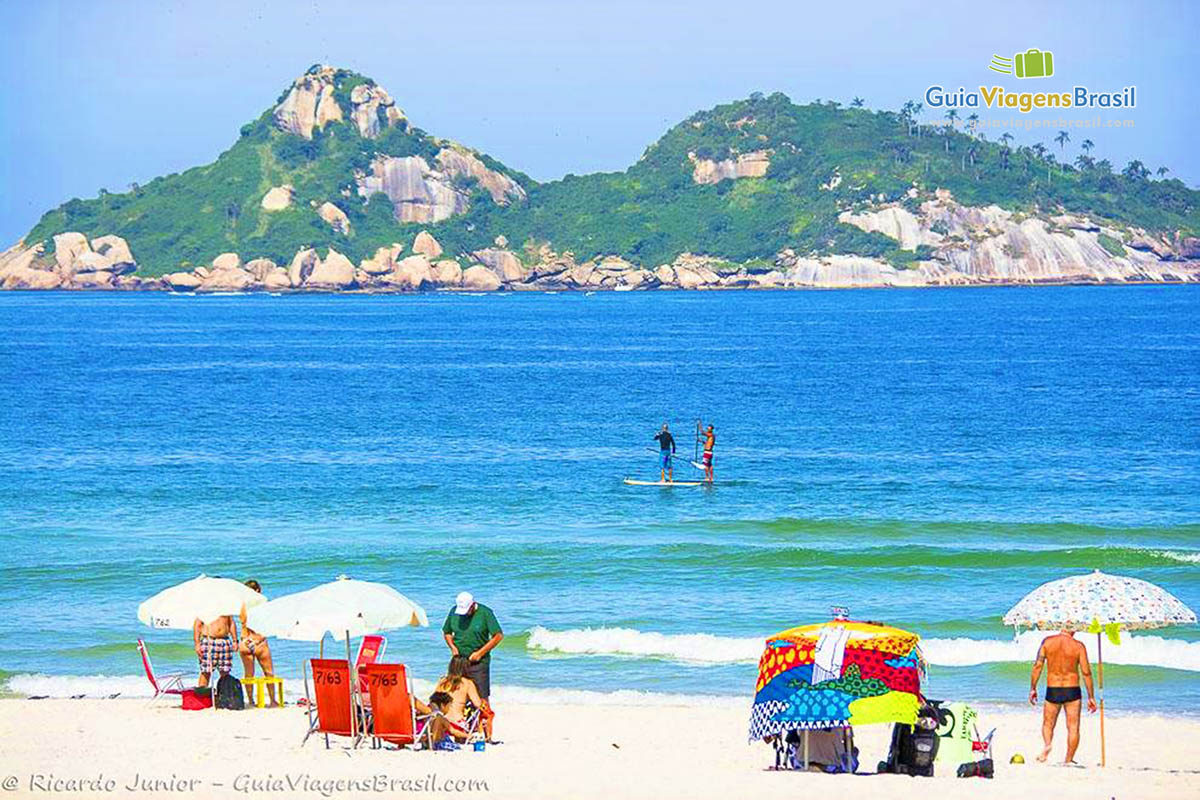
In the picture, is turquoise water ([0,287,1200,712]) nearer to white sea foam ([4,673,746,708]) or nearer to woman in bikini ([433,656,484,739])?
white sea foam ([4,673,746,708])

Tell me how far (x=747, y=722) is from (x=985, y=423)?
135 ft

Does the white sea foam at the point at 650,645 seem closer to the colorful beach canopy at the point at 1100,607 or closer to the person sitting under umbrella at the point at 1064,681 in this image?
the person sitting under umbrella at the point at 1064,681

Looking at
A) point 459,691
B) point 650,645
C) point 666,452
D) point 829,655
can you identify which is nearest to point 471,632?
point 459,691

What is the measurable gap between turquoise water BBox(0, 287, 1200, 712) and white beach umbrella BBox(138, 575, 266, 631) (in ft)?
12.3

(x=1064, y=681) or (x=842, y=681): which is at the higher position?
(x=842, y=681)

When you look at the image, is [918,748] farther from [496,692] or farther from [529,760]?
[496,692]

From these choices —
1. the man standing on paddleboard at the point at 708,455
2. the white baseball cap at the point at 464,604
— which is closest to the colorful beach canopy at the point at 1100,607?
the white baseball cap at the point at 464,604

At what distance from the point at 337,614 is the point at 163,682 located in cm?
609

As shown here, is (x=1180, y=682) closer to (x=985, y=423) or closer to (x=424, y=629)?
(x=424, y=629)

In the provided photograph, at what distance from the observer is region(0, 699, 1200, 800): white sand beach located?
13.7 m

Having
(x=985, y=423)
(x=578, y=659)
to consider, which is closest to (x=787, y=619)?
(x=578, y=659)

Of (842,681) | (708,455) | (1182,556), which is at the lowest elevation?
(1182,556)

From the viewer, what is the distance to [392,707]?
15.1 metres

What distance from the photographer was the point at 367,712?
603 inches
